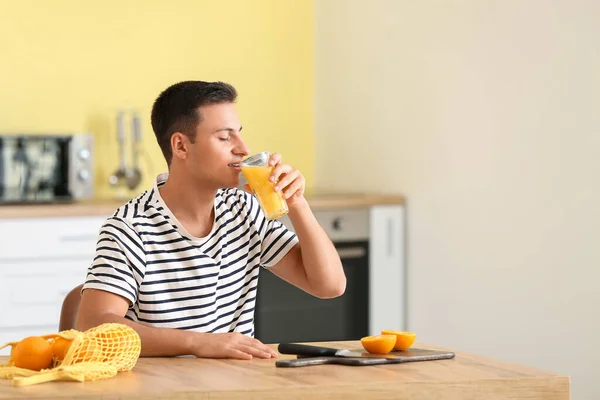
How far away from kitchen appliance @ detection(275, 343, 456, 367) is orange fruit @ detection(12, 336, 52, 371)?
378mm

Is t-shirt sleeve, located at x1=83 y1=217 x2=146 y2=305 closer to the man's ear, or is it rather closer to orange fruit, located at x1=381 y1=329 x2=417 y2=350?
the man's ear

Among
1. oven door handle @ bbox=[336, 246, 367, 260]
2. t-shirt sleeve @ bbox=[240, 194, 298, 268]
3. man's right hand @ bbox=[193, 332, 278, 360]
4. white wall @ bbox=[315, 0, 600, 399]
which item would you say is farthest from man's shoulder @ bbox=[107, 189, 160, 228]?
oven door handle @ bbox=[336, 246, 367, 260]

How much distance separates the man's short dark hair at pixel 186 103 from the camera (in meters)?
2.23

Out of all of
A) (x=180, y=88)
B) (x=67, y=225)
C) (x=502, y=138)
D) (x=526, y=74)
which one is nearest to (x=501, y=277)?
(x=502, y=138)

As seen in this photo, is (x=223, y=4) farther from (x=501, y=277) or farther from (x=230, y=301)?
(x=230, y=301)

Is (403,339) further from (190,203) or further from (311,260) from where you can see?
(190,203)

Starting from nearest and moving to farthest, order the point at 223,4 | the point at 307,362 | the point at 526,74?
1. the point at 307,362
2. the point at 526,74
3. the point at 223,4

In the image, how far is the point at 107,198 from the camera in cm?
432

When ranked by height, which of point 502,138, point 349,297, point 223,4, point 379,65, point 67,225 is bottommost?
point 349,297

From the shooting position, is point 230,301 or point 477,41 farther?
point 477,41

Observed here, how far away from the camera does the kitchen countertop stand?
12.0 ft

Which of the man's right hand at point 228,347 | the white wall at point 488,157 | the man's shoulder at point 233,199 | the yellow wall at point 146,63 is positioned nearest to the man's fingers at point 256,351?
the man's right hand at point 228,347

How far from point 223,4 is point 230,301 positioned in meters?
2.57

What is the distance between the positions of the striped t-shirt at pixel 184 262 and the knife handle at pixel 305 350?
1.04ft
